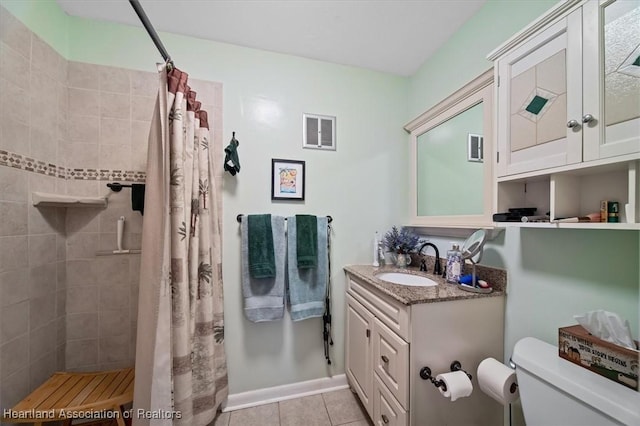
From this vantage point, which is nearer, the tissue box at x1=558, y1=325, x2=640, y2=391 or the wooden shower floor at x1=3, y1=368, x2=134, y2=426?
the tissue box at x1=558, y1=325, x2=640, y2=391

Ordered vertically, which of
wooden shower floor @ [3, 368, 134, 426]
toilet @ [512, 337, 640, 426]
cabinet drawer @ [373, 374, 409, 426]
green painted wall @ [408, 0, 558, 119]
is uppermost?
green painted wall @ [408, 0, 558, 119]

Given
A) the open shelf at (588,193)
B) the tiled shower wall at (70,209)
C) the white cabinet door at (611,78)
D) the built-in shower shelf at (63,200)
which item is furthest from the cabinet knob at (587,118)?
A: the built-in shower shelf at (63,200)

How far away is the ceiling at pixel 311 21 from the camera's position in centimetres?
129

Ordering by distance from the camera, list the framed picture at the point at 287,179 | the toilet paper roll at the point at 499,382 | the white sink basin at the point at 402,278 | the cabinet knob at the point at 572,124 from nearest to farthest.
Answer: the cabinet knob at the point at 572,124
the toilet paper roll at the point at 499,382
the white sink basin at the point at 402,278
the framed picture at the point at 287,179

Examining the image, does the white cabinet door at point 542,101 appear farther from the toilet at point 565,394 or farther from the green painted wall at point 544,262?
the toilet at point 565,394

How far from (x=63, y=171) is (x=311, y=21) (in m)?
1.77

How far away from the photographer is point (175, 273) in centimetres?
106

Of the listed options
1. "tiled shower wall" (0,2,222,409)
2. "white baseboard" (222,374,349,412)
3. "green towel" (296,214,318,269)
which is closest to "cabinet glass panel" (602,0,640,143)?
"green towel" (296,214,318,269)

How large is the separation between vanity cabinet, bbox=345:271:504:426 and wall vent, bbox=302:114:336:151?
3.67 ft

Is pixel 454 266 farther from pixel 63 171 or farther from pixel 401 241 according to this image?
pixel 63 171

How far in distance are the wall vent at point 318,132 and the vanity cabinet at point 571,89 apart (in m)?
1.03

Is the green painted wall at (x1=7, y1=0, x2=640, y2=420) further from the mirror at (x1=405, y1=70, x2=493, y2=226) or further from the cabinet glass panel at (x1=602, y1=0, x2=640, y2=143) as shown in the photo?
the cabinet glass panel at (x1=602, y1=0, x2=640, y2=143)

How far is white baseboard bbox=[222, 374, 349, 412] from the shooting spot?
1.53 metres

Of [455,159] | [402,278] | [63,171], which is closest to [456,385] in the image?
[402,278]
